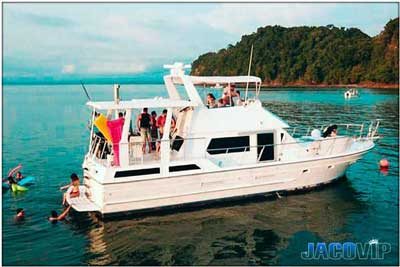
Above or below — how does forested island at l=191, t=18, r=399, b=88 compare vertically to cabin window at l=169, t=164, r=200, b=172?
above

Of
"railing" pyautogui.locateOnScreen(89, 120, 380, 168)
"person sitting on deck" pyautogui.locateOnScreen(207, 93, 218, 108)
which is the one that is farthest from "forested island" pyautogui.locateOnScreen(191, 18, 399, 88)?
"person sitting on deck" pyautogui.locateOnScreen(207, 93, 218, 108)

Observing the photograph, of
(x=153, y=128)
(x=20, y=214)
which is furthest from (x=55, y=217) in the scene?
(x=153, y=128)

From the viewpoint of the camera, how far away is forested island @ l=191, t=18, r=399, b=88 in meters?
99.7

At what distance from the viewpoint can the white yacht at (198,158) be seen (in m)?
13.6

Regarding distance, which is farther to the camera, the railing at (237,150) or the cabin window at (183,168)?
the railing at (237,150)

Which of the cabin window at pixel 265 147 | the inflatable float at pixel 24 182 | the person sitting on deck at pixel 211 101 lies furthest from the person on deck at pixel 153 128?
the inflatable float at pixel 24 182

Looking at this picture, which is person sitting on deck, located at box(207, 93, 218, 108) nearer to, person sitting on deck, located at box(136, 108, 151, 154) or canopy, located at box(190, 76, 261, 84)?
canopy, located at box(190, 76, 261, 84)

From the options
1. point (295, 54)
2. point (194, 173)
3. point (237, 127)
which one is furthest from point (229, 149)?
point (295, 54)

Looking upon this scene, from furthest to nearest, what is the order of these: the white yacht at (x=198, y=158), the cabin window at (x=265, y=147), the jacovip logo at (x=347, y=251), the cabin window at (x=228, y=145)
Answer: the cabin window at (x=265, y=147) < the cabin window at (x=228, y=145) < the white yacht at (x=198, y=158) < the jacovip logo at (x=347, y=251)

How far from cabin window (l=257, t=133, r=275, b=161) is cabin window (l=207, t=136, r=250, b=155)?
430mm

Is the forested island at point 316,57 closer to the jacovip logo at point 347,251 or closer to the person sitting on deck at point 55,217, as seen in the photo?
the jacovip logo at point 347,251

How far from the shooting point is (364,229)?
13164 mm

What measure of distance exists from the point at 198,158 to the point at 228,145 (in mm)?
1290

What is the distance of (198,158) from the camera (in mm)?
14516
